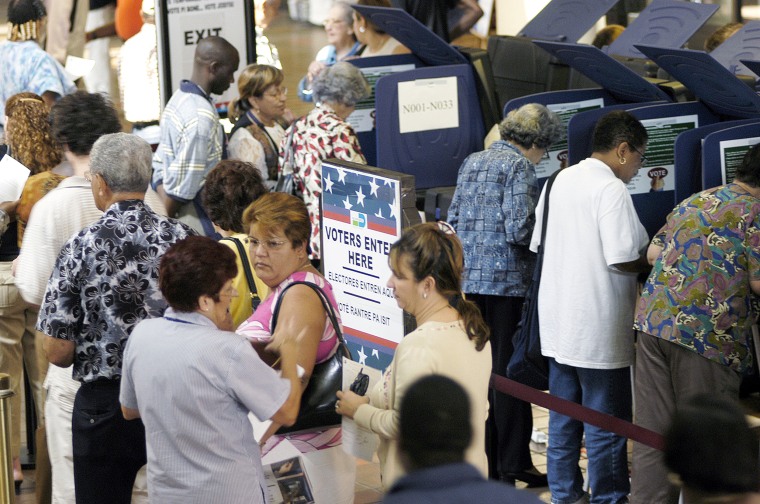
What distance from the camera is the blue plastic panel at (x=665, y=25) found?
6.44 m

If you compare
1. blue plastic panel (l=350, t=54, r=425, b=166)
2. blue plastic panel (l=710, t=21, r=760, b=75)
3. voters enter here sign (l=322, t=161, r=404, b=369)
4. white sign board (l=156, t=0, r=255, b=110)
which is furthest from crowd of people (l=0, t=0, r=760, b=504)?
blue plastic panel (l=710, t=21, r=760, b=75)

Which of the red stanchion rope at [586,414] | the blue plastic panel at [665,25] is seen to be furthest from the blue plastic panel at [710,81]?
the red stanchion rope at [586,414]

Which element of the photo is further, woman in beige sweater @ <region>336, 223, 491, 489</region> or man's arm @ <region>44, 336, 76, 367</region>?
man's arm @ <region>44, 336, 76, 367</region>

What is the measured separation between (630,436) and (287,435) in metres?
1.25

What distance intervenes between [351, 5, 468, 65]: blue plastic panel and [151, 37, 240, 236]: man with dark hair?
1.04m

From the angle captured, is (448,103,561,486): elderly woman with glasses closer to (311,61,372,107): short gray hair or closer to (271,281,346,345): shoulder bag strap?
(311,61,372,107): short gray hair

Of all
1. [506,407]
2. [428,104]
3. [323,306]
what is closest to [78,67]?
[428,104]

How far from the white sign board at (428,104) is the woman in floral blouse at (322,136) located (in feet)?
1.12

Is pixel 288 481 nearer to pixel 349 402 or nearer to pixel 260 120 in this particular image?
pixel 349 402

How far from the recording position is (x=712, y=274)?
4527 mm

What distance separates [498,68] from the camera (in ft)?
24.0

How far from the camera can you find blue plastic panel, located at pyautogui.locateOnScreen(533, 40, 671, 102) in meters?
5.72

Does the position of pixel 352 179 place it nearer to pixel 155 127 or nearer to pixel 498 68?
pixel 498 68

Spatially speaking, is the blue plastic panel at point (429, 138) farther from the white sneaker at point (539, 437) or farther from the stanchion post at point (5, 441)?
the stanchion post at point (5, 441)
